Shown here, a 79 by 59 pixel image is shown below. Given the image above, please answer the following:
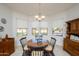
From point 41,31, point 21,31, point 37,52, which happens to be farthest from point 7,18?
point 37,52

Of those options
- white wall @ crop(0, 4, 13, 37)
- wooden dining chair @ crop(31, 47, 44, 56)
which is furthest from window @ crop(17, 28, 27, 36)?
wooden dining chair @ crop(31, 47, 44, 56)

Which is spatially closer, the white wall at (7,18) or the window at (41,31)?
the white wall at (7,18)

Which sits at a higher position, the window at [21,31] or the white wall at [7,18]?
the white wall at [7,18]

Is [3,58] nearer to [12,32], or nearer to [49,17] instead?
[12,32]

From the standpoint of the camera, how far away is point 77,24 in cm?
313

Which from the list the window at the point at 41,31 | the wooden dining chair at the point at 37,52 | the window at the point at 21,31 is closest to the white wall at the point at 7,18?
the window at the point at 21,31

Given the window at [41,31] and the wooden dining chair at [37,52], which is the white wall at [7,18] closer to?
the window at [41,31]

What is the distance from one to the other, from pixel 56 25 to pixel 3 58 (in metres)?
1.48

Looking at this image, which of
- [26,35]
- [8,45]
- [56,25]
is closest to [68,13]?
[56,25]

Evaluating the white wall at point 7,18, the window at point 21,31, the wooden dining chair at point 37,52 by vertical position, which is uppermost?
the white wall at point 7,18

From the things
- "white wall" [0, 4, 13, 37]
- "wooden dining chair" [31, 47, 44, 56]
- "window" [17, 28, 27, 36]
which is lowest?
"wooden dining chair" [31, 47, 44, 56]

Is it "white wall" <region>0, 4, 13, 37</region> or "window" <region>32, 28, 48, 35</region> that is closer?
"white wall" <region>0, 4, 13, 37</region>

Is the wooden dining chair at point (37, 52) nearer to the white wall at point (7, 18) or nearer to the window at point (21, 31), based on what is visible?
the window at point (21, 31)

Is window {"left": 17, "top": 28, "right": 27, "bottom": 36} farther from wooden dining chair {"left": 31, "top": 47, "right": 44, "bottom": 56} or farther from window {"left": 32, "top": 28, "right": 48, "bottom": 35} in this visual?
wooden dining chair {"left": 31, "top": 47, "right": 44, "bottom": 56}
